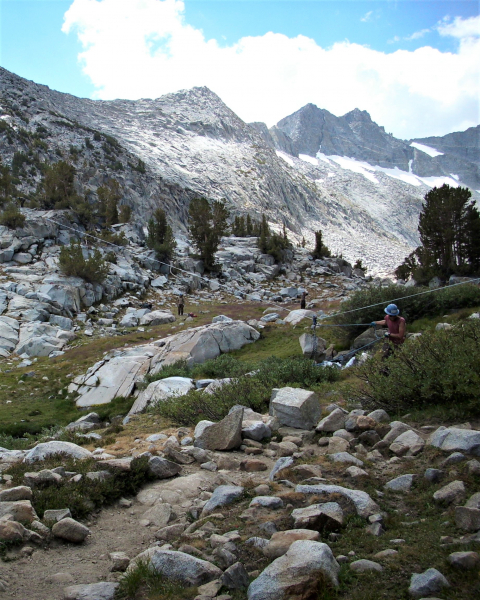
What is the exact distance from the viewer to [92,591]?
3.06 metres

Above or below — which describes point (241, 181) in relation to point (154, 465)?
above

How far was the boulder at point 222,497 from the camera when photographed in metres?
4.39

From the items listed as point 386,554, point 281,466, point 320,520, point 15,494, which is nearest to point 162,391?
point 281,466

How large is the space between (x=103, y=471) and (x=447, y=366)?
479 centimetres

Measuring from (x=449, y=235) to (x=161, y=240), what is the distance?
2355 centimetres

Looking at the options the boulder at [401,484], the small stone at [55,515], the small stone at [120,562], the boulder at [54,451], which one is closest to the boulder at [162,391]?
the boulder at [54,451]

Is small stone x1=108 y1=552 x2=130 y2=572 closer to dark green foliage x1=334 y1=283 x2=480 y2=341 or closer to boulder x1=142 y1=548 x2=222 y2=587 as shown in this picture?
boulder x1=142 y1=548 x2=222 y2=587

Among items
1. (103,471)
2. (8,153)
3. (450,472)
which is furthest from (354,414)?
(8,153)

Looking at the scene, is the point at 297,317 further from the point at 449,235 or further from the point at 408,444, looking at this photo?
the point at 449,235

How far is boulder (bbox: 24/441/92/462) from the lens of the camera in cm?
567

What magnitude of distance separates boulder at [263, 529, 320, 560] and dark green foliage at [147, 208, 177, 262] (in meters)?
34.2

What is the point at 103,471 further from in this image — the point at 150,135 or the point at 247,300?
the point at 150,135

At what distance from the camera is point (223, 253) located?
43500 mm

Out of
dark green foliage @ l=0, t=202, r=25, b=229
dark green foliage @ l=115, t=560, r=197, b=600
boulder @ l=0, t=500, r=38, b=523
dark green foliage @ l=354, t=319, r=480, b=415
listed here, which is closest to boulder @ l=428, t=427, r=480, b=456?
dark green foliage @ l=354, t=319, r=480, b=415
